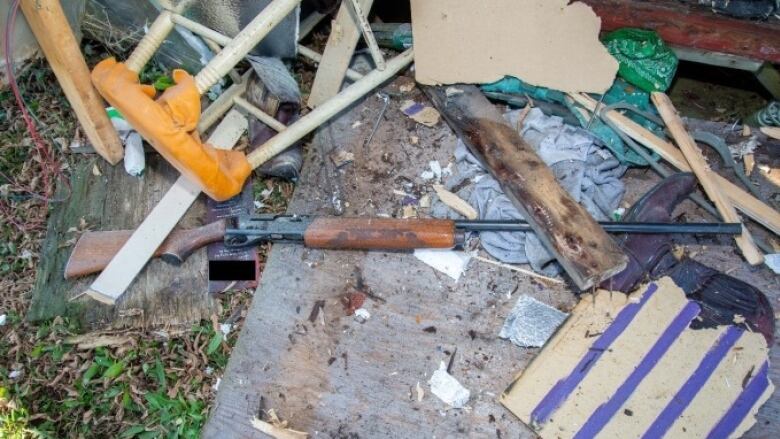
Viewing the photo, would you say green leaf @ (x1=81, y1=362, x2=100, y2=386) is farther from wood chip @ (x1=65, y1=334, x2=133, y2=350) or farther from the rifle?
the rifle

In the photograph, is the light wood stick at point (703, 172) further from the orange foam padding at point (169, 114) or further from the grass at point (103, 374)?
the orange foam padding at point (169, 114)

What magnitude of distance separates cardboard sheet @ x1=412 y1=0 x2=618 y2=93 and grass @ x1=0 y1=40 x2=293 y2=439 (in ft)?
3.63

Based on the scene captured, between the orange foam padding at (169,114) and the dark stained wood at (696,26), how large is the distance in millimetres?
1871

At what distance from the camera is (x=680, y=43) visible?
2826 millimetres

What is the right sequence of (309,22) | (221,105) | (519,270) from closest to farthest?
(519,270) < (221,105) < (309,22)

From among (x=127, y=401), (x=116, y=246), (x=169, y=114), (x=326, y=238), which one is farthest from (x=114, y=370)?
(x=169, y=114)

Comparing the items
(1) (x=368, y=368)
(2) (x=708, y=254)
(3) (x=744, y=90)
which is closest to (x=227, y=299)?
(1) (x=368, y=368)

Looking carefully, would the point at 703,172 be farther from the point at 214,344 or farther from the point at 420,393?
the point at 214,344

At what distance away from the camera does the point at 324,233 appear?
2492 mm

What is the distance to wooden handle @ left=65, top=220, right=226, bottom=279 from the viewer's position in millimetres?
2568

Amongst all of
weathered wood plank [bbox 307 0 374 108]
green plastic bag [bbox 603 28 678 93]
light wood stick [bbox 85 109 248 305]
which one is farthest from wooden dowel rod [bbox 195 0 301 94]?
green plastic bag [bbox 603 28 678 93]

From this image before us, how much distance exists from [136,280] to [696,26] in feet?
9.14

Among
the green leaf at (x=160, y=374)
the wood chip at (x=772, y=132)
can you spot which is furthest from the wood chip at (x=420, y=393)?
the wood chip at (x=772, y=132)

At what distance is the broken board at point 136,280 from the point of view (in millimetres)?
2650
